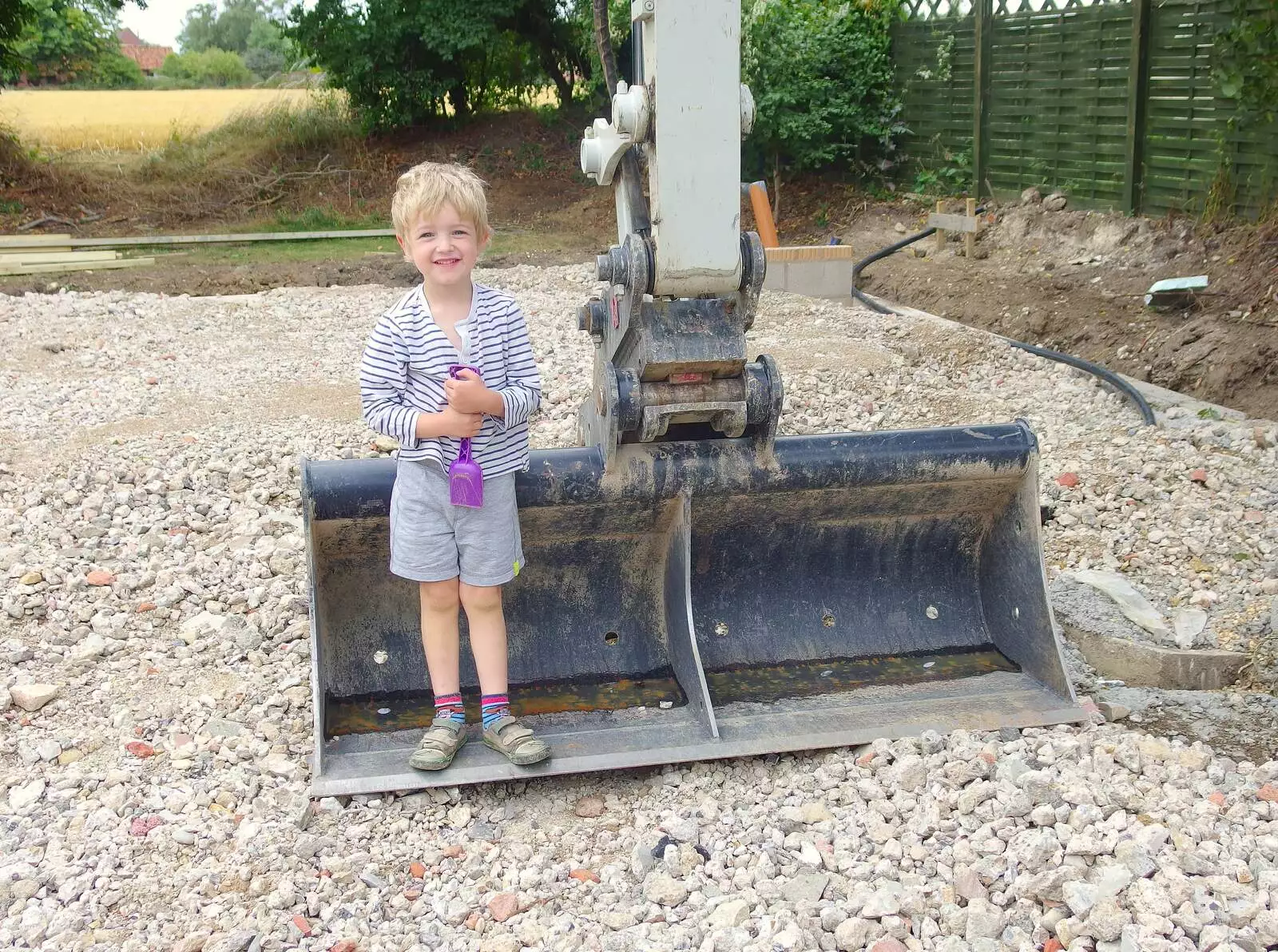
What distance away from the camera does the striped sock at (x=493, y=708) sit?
9.90ft

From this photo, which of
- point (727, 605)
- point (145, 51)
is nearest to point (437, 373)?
point (727, 605)

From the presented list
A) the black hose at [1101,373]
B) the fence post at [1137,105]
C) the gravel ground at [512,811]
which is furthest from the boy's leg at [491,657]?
the fence post at [1137,105]

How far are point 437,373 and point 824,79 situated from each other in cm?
1186

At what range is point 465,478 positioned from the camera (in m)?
2.85

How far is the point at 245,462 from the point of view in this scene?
5.01 metres

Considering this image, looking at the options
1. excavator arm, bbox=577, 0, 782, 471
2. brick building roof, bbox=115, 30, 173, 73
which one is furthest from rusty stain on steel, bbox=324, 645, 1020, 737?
brick building roof, bbox=115, 30, 173, 73

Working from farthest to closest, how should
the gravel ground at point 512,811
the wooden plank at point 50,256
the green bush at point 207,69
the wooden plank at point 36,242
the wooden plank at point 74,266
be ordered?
1. the green bush at point 207,69
2. the wooden plank at point 36,242
3. the wooden plank at point 50,256
4. the wooden plank at point 74,266
5. the gravel ground at point 512,811

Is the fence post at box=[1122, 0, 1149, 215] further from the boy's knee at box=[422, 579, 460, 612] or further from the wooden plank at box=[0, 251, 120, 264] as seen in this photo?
the wooden plank at box=[0, 251, 120, 264]

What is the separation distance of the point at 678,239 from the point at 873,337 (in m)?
5.05

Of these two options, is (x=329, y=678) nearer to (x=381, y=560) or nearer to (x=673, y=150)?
(x=381, y=560)

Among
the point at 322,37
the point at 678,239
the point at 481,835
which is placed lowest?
the point at 481,835

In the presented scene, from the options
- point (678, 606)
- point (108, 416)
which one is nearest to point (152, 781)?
point (678, 606)

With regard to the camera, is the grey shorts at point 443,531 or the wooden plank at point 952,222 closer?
the grey shorts at point 443,531

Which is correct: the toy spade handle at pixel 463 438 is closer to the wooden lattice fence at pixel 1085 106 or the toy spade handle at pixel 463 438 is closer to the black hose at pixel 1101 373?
the black hose at pixel 1101 373
